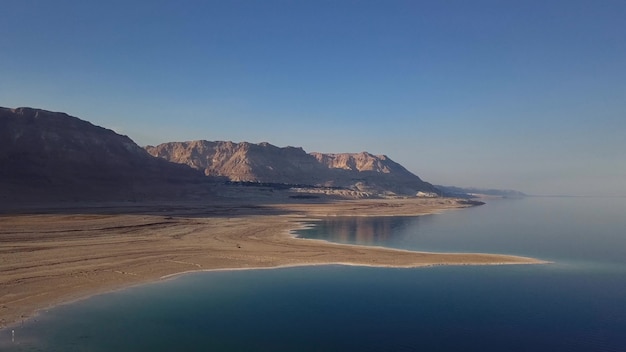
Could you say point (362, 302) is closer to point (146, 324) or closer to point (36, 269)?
point (146, 324)

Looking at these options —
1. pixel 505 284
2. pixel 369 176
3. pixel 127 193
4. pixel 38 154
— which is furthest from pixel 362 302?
pixel 369 176

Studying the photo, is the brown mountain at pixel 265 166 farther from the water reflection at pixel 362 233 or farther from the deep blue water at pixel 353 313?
the deep blue water at pixel 353 313

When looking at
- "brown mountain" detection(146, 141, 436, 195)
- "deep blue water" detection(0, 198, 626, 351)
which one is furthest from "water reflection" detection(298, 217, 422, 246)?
"brown mountain" detection(146, 141, 436, 195)

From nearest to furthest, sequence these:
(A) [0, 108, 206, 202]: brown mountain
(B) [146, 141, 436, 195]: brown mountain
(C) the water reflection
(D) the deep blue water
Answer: (D) the deep blue water < (C) the water reflection < (A) [0, 108, 206, 202]: brown mountain < (B) [146, 141, 436, 195]: brown mountain

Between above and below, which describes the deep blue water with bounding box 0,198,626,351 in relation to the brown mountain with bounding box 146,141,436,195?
below

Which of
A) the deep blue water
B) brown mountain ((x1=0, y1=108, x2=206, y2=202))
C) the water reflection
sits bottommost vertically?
the deep blue water

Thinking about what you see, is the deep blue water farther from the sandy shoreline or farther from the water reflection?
the water reflection

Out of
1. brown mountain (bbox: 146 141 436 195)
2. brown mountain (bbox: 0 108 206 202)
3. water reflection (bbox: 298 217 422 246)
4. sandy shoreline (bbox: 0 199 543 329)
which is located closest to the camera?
sandy shoreline (bbox: 0 199 543 329)
